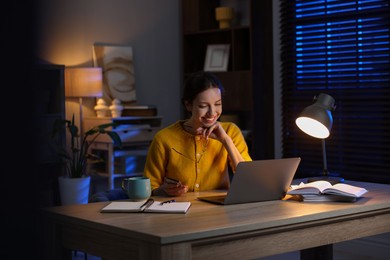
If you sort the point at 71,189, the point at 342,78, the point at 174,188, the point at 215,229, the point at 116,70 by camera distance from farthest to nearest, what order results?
the point at 116,70 < the point at 71,189 < the point at 342,78 < the point at 174,188 < the point at 215,229

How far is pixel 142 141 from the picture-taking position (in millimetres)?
5633

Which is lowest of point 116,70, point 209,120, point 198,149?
point 198,149

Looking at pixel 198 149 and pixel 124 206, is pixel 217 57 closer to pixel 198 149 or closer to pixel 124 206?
pixel 198 149

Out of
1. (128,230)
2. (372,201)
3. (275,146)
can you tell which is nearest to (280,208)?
(372,201)

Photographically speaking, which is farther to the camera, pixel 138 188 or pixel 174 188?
pixel 174 188

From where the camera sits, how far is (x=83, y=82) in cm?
535

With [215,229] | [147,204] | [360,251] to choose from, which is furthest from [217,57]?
[215,229]

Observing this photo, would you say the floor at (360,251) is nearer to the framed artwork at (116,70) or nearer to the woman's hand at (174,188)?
the framed artwork at (116,70)

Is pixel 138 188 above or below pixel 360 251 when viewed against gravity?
above

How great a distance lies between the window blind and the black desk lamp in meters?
A: 1.95

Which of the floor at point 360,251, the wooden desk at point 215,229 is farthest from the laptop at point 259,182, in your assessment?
the floor at point 360,251

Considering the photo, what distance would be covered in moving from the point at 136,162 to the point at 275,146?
1.32m

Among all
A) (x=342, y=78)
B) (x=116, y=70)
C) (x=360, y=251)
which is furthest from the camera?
(x=116, y=70)

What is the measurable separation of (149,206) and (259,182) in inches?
17.4
